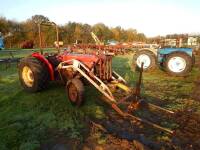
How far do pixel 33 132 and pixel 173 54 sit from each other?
8363mm

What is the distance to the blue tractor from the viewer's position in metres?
10.9

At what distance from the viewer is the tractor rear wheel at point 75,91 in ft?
18.4

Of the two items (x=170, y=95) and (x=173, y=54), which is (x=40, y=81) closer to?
(x=170, y=95)

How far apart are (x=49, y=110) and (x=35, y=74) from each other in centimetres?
128

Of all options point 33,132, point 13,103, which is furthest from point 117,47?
point 33,132

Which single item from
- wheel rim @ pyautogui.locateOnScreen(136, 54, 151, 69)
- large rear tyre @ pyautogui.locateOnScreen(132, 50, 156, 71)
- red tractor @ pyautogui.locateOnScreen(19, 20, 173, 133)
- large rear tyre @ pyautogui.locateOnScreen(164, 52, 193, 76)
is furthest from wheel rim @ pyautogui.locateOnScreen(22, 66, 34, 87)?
large rear tyre @ pyautogui.locateOnScreen(164, 52, 193, 76)

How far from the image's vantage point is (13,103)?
6.24 metres

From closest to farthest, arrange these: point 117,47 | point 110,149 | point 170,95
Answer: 1. point 110,149
2. point 170,95
3. point 117,47

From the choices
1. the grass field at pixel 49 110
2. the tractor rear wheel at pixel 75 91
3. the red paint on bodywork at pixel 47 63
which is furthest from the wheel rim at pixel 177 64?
the tractor rear wheel at pixel 75 91

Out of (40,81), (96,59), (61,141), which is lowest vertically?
(61,141)

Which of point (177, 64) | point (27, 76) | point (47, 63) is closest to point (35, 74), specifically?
point (47, 63)

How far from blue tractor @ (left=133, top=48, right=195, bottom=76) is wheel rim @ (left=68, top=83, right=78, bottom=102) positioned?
21.5 ft

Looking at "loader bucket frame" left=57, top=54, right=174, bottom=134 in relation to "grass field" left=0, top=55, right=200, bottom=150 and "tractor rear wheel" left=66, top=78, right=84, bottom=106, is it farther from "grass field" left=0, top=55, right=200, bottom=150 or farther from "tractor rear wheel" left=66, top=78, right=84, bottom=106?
"grass field" left=0, top=55, right=200, bottom=150

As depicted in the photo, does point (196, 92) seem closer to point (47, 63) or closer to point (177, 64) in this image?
point (177, 64)
